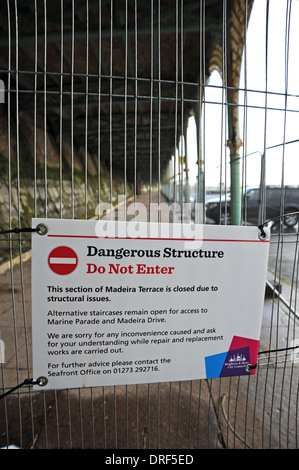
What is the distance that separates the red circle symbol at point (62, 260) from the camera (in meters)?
1.45

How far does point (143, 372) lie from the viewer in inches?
61.9

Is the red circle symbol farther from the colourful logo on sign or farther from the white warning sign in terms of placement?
the colourful logo on sign

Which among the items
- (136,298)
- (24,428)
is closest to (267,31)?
(136,298)

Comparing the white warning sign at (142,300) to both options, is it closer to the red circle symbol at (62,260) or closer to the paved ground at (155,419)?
the red circle symbol at (62,260)

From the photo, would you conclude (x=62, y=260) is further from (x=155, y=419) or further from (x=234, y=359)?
(x=155, y=419)

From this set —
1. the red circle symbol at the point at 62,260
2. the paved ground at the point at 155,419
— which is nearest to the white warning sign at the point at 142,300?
the red circle symbol at the point at 62,260

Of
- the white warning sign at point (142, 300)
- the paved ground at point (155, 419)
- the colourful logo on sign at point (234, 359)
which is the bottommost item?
the paved ground at point (155, 419)

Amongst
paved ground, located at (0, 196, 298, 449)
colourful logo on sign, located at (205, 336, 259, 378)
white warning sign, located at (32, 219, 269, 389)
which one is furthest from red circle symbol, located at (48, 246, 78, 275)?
colourful logo on sign, located at (205, 336, 259, 378)

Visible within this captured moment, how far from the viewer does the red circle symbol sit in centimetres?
145

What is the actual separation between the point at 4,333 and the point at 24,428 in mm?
1532

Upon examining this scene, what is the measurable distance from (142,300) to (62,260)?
454mm

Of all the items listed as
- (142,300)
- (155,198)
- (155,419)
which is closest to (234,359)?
(142,300)

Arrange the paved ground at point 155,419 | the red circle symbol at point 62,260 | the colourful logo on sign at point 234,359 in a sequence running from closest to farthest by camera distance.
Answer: the red circle symbol at point 62,260, the colourful logo on sign at point 234,359, the paved ground at point 155,419

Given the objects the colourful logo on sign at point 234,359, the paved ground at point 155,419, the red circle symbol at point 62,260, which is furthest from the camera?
the paved ground at point 155,419
